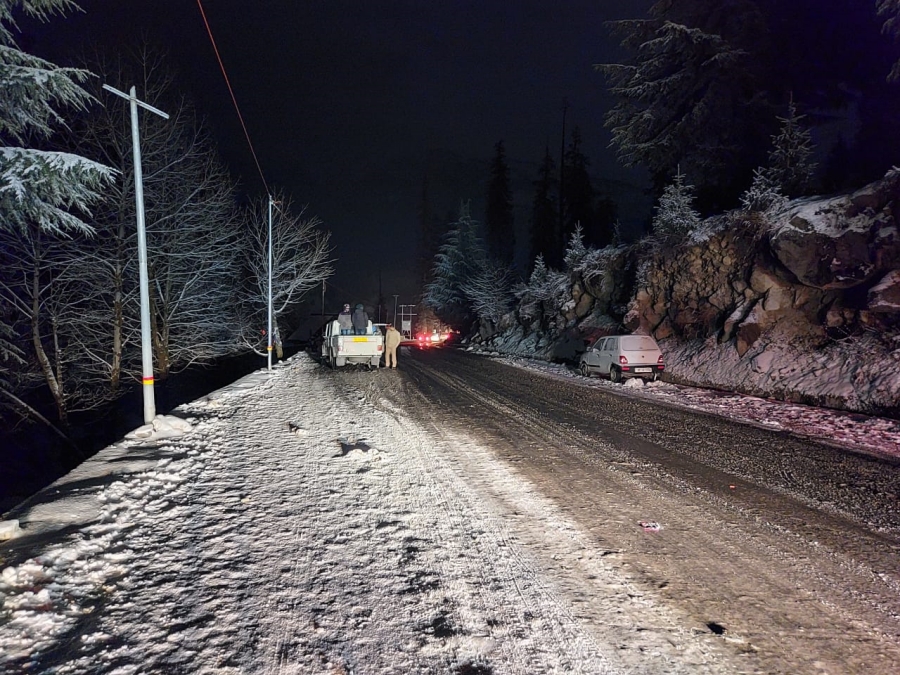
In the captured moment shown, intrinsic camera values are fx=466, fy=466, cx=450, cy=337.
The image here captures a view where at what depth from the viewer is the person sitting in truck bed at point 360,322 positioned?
18316 millimetres

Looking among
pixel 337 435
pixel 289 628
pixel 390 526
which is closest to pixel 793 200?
pixel 337 435

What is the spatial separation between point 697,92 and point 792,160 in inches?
266

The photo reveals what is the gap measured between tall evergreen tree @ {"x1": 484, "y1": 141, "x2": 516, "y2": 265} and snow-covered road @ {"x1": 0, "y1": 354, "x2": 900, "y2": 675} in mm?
53227

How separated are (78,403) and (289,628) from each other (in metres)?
17.2

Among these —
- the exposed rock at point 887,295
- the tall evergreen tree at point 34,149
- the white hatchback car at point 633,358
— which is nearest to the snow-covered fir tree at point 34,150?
the tall evergreen tree at point 34,149

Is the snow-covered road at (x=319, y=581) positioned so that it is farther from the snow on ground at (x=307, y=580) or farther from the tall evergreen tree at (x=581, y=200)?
the tall evergreen tree at (x=581, y=200)

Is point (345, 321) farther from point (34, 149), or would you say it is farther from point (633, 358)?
point (34, 149)

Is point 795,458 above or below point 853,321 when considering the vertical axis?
below

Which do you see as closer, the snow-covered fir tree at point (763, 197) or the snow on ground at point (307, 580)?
the snow on ground at point (307, 580)

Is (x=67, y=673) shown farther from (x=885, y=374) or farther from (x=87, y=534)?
(x=885, y=374)

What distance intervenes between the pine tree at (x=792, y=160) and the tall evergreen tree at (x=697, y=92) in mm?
3659

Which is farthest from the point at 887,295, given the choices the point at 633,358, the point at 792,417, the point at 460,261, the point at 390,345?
the point at 460,261

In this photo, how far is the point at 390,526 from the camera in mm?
4438

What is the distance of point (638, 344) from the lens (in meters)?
16.2
